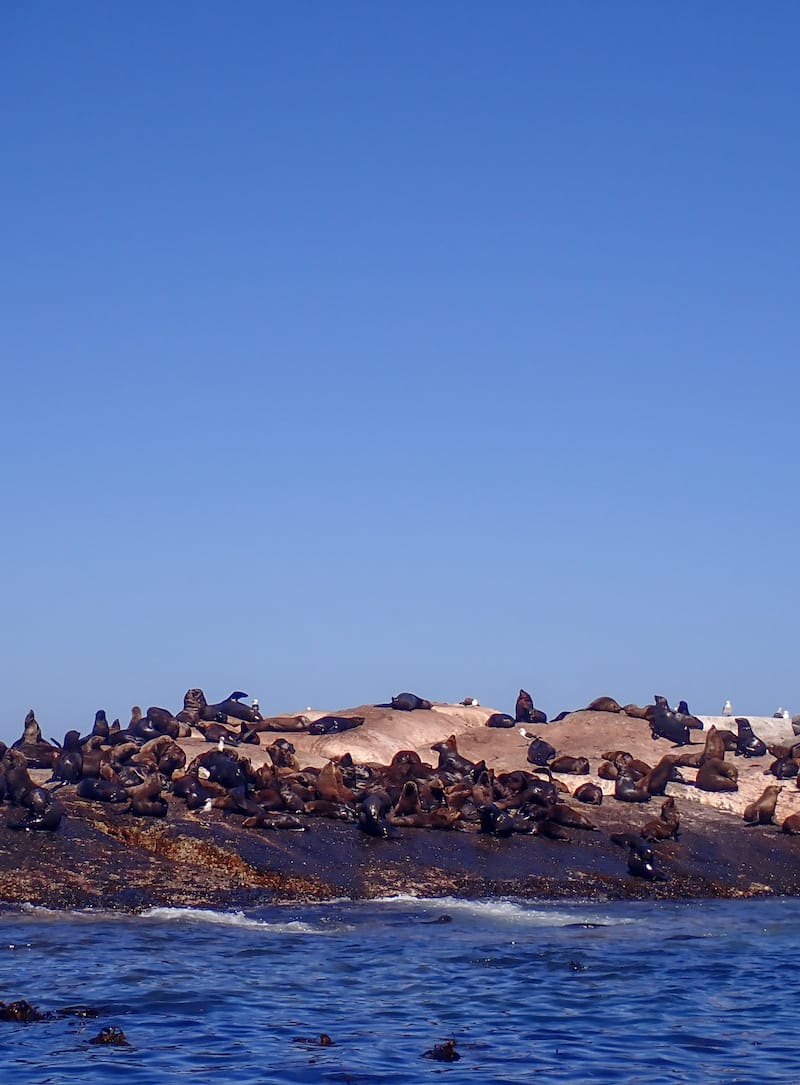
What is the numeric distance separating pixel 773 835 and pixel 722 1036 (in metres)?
11.3

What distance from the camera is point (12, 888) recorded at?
1834 centimetres

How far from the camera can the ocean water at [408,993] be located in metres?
11.2

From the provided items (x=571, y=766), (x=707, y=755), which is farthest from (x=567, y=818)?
(x=707, y=755)

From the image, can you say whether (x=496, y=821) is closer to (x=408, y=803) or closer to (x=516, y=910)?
(x=408, y=803)

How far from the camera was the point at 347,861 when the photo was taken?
20391 millimetres

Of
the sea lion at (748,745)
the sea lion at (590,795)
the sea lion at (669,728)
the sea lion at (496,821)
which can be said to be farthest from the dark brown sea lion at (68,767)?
the sea lion at (748,745)

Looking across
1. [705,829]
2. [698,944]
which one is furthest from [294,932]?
[705,829]

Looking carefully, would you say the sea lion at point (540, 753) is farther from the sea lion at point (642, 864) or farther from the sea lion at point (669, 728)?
the sea lion at point (642, 864)

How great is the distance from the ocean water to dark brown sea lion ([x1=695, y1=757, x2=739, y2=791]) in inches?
224

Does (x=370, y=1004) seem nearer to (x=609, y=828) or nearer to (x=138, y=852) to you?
(x=138, y=852)

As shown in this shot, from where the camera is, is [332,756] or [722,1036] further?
[332,756]

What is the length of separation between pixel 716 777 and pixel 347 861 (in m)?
8.40

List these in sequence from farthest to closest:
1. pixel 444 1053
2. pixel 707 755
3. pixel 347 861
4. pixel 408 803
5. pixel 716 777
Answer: pixel 707 755, pixel 716 777, pixel 408 803, pixel 347 861, pixel 444 1053

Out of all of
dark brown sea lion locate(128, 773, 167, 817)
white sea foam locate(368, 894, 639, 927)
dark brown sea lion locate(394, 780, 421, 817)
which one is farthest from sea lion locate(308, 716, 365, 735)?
white sea foam locate(368, 894, 639, 927)
